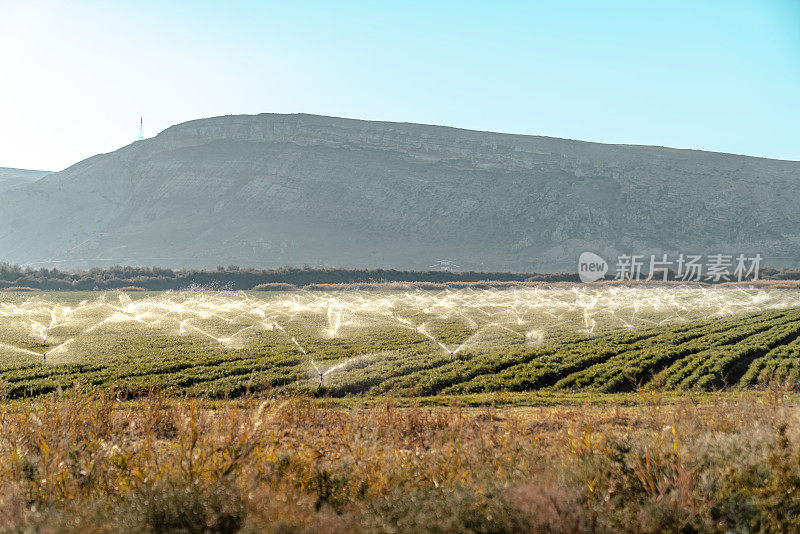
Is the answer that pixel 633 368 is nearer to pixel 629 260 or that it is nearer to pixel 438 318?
pixel 438 318

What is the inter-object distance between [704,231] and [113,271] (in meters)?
135

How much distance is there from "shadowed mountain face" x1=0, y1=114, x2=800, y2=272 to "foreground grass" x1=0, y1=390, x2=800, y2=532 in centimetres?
11091

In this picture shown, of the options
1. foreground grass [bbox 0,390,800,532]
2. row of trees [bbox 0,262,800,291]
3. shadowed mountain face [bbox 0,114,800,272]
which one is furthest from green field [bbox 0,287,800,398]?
shadowed mountain face [bbox 0,114,800,272]

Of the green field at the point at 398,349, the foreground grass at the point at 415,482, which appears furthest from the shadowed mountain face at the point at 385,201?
the foreground grass at the point at 415,482

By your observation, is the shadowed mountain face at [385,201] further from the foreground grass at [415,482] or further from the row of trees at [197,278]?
the foreground grass at [415,482]

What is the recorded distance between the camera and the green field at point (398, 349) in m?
18.4

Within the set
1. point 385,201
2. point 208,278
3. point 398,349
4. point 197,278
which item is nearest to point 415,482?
point 398,349

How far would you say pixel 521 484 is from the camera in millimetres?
6328

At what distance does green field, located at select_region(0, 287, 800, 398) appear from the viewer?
724 inches

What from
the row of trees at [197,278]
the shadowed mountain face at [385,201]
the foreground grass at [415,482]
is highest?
the shadowed mountain face at [385,201]

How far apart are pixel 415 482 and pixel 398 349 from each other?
19.2m

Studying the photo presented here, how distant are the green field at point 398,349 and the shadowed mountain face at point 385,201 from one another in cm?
7286

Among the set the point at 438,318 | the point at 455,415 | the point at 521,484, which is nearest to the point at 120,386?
the point at 455,415

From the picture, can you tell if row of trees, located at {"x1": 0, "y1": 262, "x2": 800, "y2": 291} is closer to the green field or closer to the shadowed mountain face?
the green field
